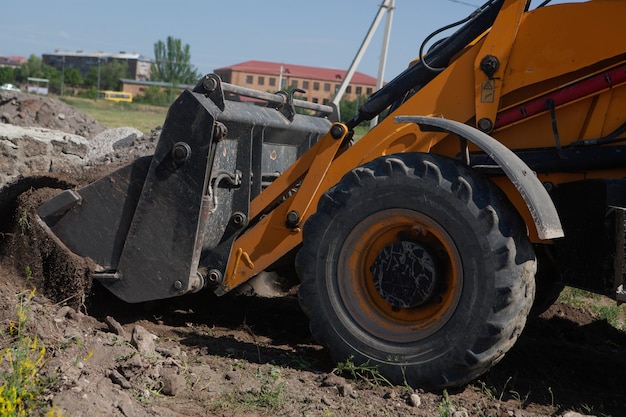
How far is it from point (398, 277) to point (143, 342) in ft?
5.11

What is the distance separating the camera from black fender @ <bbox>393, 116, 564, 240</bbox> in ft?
13.2

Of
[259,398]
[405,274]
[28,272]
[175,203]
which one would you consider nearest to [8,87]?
[28,272]

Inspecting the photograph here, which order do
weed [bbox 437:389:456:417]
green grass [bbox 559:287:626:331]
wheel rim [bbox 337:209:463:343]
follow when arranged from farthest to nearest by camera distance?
green grass [bbox 559:287:626:331] < wheel rim [bbox 337:209:463:343] < weed [bbox 437:389:456:417]

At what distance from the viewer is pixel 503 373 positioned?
495 cm

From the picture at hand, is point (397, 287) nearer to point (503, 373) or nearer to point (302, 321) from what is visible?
point (503, 373)

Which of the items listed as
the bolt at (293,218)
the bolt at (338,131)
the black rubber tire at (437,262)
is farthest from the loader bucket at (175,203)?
the black rubber tire at (437,262)

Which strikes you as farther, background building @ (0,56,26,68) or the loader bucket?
background building @ (0,56,26,68)

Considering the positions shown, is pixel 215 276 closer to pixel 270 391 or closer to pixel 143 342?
pixel 143 342

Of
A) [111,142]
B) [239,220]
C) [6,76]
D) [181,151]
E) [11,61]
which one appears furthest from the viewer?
[11,61]

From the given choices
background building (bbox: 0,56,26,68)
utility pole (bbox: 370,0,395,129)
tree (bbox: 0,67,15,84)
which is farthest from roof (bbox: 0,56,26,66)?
utility pole (bbox: 370,0,395,129)

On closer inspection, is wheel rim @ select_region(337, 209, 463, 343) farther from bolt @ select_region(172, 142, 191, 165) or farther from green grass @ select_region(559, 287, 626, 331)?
green grass @ select_region(559, 287, 626, 331)

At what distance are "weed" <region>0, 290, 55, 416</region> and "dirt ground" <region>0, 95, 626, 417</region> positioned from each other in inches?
2.6

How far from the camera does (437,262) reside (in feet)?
14.6

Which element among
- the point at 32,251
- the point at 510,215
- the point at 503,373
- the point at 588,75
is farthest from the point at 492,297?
the point at 32,251
